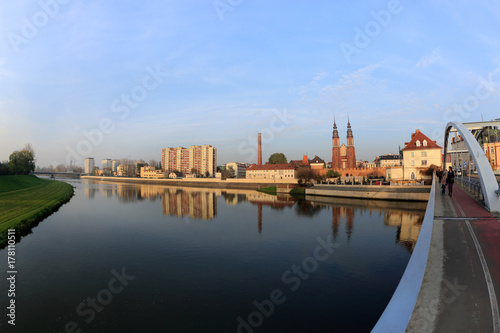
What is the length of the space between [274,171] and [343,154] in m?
24.1

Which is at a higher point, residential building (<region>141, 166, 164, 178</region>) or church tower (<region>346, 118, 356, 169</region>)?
church tower (<region>346, 118, 356, 169</region>)

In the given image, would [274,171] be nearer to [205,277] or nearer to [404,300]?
[205,277]

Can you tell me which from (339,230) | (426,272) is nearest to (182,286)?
(426,272)

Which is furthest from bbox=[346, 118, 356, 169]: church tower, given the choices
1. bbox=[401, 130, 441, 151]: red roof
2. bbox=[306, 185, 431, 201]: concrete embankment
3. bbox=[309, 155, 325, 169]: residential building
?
bbox=[306, 185, 431, 201]: concrete embankment

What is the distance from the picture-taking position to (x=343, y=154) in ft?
300

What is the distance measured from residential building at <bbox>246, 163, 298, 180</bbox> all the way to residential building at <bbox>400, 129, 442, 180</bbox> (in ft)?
125

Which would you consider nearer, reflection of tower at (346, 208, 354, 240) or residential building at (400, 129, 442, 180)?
reflection of tower at (346, 208, 354, 240)

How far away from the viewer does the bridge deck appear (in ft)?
13.1

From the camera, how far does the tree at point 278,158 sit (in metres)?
107

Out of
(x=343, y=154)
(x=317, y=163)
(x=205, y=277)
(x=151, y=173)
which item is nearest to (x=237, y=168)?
(x=151, y=173)

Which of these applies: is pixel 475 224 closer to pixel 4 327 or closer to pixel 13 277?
pixel 4 327

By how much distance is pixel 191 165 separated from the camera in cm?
12988

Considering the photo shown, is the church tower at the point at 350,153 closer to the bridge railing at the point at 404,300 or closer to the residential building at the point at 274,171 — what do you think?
the residential building at the point at 274,171

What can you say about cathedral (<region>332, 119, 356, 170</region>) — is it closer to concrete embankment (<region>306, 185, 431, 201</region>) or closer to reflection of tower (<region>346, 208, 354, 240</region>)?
concrete embankment (<region>306, 185, 431, 201</region>)
